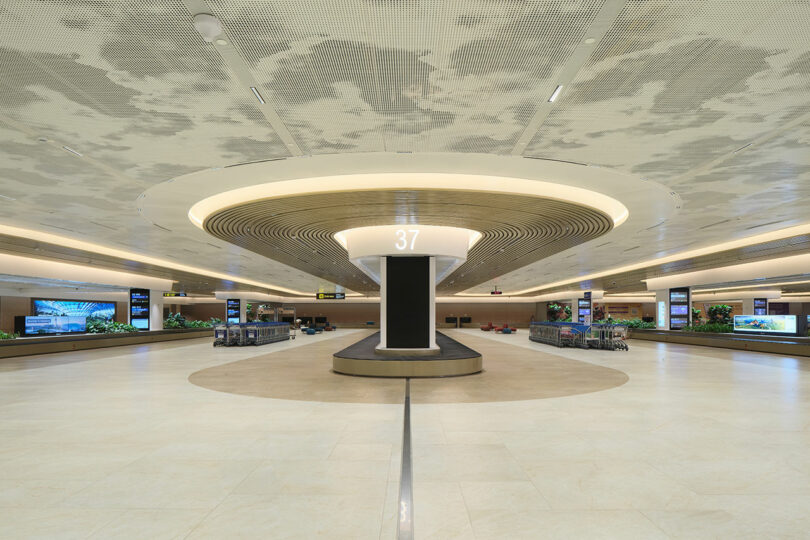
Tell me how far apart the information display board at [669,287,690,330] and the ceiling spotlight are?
3096 centimetres

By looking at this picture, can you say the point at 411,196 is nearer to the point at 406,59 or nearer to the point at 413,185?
the point at 413,185

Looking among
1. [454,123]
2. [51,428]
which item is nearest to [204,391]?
[51,428]

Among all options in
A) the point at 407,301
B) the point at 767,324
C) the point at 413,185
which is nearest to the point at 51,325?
the point at 407,301

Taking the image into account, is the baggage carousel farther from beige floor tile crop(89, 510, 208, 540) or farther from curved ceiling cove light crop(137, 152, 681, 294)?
beige floor tile crop(89, 510, 208, 540)

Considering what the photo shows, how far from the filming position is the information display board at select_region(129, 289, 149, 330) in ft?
94.6

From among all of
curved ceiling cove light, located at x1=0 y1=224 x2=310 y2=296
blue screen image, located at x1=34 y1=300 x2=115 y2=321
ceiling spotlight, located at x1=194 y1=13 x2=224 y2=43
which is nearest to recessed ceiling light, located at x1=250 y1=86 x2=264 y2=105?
ceiling spotlight, located at x1=194 y1=13 x2=224 y2=43

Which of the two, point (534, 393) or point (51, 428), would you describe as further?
point (534, 393)

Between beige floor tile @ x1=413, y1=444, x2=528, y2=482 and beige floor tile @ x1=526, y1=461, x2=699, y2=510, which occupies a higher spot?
beige floor tile @ x1=526, y1=461, x2=699, y2=510

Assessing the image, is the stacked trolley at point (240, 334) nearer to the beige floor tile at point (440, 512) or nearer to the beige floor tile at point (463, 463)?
the beige floor tile at point (463, 463)

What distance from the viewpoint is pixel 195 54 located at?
15.1ft

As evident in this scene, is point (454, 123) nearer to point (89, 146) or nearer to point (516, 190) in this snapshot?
point (516, 190)

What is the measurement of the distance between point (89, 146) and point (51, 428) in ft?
13.2

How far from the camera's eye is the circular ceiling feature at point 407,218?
9.60m

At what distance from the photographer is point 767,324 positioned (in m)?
22.3
